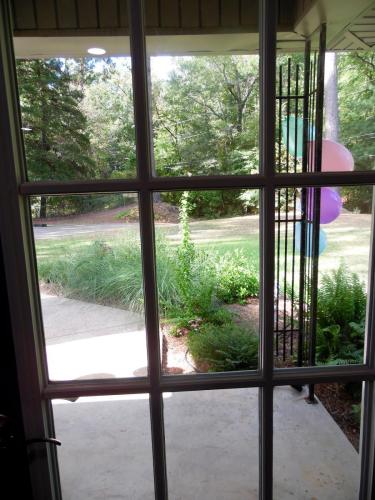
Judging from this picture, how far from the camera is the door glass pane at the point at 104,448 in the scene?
1.08m

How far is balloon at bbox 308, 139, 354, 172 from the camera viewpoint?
3.22 ft

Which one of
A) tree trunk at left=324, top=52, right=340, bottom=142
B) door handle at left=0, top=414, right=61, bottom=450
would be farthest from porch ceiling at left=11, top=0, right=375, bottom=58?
door handle at left=0, top=414, right=61, bottom=450

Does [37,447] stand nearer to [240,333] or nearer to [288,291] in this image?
[240,333]

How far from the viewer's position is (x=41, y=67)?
0.95 meters

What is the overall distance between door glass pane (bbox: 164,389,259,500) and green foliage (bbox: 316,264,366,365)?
0.27 meters

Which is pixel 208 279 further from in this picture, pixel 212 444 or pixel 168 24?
pixel 168 24

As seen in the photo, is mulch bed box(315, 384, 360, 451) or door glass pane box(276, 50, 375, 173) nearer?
door glass pane box(276, 50, 375, 173)

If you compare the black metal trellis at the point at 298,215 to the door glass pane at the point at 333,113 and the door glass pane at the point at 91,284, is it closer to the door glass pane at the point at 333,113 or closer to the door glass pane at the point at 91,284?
the door glass pane at the point at 333,113

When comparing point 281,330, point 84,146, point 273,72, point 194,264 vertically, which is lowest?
point 281,330

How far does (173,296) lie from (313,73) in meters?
0.74

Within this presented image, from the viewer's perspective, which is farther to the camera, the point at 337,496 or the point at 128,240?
the point at 337,496

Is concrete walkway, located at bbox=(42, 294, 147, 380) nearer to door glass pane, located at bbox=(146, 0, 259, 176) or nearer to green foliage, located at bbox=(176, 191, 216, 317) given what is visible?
green foliage, located at bbox=(176, 191, 216, 317)

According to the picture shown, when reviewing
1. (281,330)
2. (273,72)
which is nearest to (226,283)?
(281,330)

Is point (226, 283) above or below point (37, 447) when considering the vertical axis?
above
